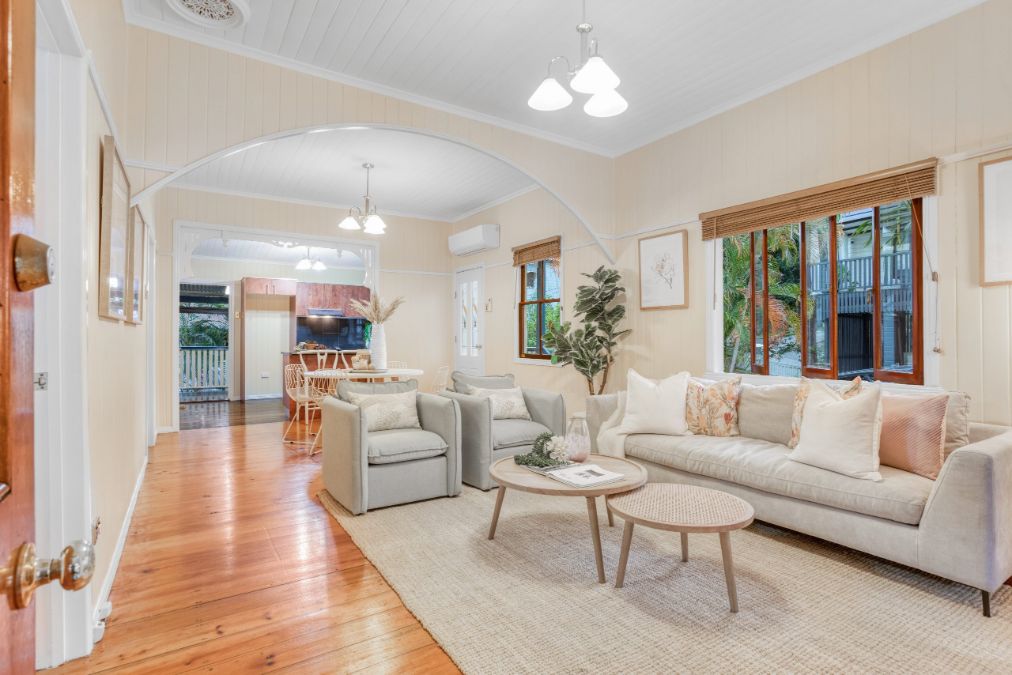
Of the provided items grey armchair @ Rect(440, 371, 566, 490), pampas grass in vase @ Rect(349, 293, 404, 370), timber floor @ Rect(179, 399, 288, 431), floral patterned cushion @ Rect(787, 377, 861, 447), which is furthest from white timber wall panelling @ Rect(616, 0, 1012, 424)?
timber floor @ Rect(179, 399, 288, 431)

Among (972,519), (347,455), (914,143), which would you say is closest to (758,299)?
(914,143)

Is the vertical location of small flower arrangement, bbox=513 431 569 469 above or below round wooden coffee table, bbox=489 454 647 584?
above

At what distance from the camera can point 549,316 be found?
6258 millimetres

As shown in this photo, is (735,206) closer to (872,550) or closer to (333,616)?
(872,550)

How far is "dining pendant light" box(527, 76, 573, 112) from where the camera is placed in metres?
2.64

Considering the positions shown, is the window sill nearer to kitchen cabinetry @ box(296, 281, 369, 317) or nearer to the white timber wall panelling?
the white timber wall panelling

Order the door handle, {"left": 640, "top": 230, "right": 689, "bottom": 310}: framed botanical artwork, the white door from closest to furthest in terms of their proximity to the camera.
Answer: the door handle → {"left": 640, "top": 230, "right": 689, "bottom": 310}: framed botanical artwork → the white door

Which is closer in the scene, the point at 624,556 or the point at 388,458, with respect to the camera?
the point at 624,556

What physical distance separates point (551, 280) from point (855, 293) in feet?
10.7

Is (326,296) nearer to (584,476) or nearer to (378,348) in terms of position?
(378,348)

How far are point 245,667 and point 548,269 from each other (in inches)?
200

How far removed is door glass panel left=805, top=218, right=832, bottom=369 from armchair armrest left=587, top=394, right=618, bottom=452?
4.86 ft

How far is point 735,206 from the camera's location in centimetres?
415

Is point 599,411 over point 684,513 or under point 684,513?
over
